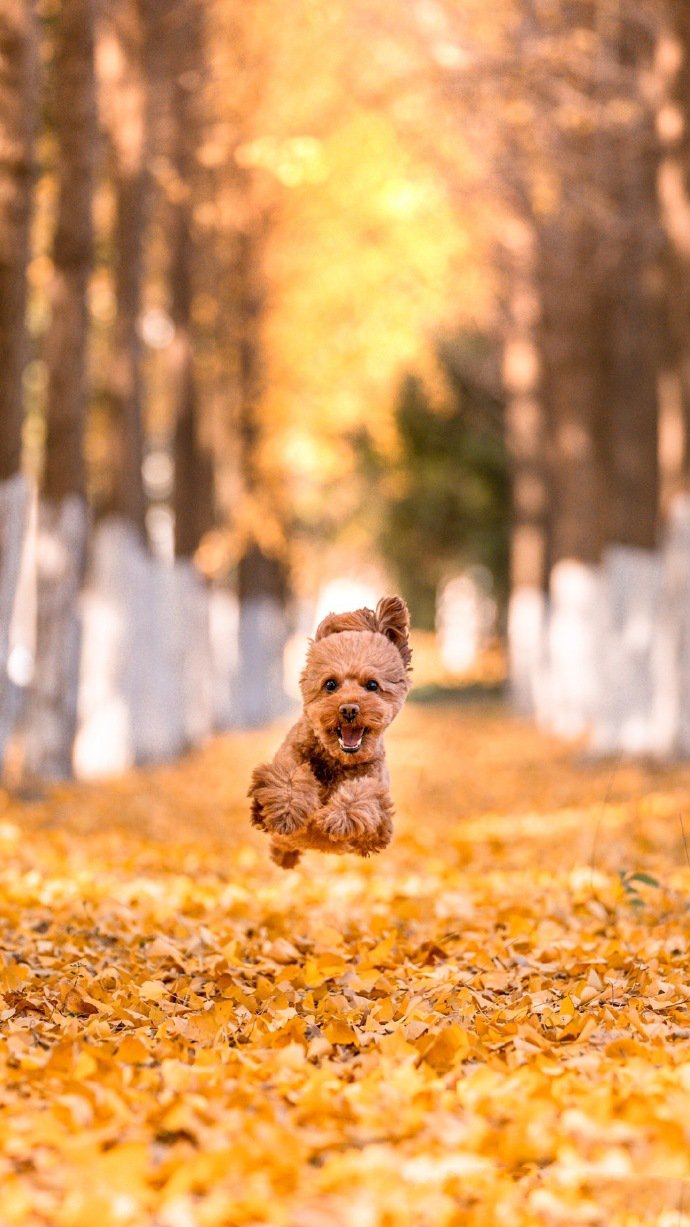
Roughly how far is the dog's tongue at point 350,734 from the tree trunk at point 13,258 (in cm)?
733

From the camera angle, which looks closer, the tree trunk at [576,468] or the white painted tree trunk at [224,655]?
the tree trunk at [576,468]

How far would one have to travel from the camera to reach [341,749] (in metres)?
5.54

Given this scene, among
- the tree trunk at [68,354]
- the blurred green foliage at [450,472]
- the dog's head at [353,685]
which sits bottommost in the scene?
the dog's head at [353,685]

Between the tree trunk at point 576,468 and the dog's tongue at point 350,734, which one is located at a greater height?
the tree trunk at point 576,468

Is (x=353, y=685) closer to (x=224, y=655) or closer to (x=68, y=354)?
(x=68, y=354)

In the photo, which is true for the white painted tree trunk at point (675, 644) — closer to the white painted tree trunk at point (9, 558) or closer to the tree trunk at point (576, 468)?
the white painted tree trunk at point (9, 558)

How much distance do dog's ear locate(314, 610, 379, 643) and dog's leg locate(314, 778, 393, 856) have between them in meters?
0.53

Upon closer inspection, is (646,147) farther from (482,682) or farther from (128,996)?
(482,682)

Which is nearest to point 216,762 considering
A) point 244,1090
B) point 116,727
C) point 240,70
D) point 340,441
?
point 116,727

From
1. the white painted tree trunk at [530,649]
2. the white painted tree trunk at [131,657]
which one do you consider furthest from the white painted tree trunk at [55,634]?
the white painted tree trunk at [530,649]

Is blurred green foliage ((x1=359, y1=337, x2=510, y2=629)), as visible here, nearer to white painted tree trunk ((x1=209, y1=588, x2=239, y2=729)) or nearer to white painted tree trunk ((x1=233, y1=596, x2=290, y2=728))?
white painted tree trunk ((x1=233, y1=596, x2=290, y2=728))

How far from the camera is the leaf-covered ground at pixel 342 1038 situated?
414 centimetres

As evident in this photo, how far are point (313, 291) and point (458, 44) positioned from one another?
1218 cm

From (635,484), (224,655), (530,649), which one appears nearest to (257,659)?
(224,655)
